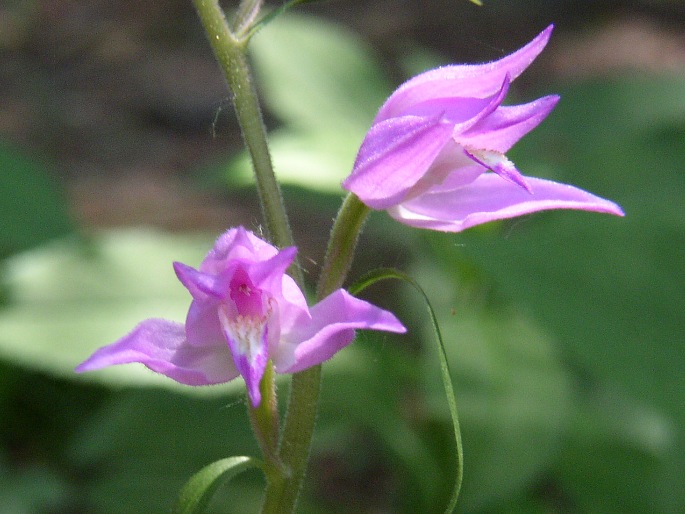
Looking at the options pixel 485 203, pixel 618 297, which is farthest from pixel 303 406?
pixel 618 297

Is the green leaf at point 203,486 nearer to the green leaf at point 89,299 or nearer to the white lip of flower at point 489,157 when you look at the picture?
the white lip of flower at point 489,157

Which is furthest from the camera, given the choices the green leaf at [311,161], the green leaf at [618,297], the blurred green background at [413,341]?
the green leaf at [311,161]

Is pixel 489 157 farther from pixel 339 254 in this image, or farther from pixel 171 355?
pixel 171 355

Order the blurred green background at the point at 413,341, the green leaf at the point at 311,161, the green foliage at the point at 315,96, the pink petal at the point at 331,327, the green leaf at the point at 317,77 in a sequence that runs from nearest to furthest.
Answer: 1. the pink petal at the point at 331,327
2. the blurred green background at the point at 413,341
3. the green leaf at the point at 311,161
4. the green foliage at the point at 315,96
5. the green leaf at the point at 317,77

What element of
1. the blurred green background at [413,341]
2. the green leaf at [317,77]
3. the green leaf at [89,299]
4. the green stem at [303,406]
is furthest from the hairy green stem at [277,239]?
the green leaf at [317,77]

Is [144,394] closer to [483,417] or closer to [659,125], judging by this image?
[483,417]
